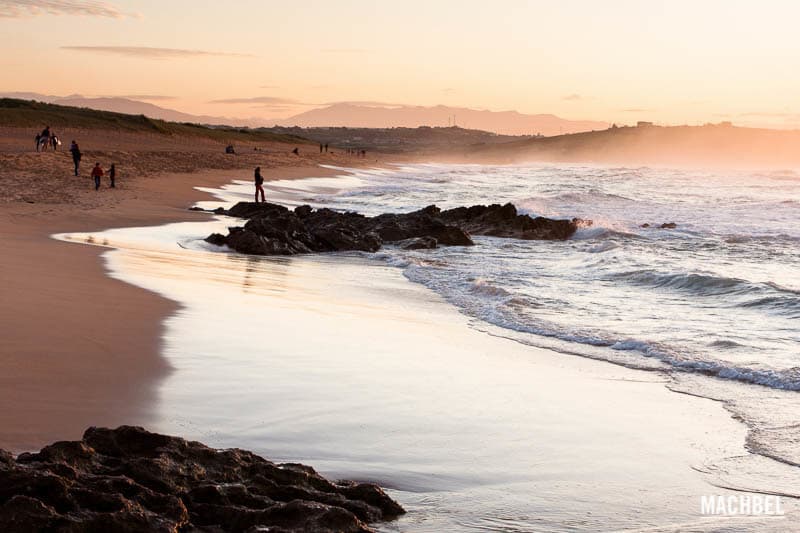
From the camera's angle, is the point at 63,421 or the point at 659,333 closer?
the point at 63,421

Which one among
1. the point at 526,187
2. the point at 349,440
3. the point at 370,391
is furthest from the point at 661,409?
the point at 526,187

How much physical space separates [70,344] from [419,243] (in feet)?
47.6

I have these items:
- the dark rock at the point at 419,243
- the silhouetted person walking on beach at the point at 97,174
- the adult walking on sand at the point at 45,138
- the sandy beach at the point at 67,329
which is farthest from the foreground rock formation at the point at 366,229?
the adult walking on sand at the point at 45,138

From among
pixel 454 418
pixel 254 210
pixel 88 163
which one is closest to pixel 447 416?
pixel 454 418

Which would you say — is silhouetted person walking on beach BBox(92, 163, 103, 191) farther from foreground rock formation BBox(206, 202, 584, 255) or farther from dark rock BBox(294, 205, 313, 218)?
dark rock BBox(294, 205, 313, 218)

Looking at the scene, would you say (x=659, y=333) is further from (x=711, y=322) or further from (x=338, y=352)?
(x=338, y=352)

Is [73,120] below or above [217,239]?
above

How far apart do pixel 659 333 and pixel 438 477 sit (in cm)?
663

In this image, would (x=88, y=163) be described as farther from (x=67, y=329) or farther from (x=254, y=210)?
(x=67, y=329)

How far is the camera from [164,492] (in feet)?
15.0

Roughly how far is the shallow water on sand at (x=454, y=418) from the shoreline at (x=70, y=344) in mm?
309

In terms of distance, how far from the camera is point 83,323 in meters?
9.57

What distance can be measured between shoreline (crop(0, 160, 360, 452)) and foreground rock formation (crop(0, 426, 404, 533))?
1051 millimetres

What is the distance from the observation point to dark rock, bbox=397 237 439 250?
73.2ft
